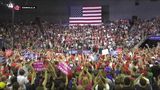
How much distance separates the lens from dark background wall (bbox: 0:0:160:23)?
151 feet

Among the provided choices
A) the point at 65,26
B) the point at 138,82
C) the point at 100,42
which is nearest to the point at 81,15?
the point at 65,26

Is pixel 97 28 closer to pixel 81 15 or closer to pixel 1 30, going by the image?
pixel 81 15

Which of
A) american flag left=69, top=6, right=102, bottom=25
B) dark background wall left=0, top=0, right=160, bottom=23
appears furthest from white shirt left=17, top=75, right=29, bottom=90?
dark background wall left=0, top=0, right=160, bottom=23

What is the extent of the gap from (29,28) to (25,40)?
3854 mm

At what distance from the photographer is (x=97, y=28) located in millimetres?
44781

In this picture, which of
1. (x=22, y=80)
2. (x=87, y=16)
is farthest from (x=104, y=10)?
(x=22, y=80)

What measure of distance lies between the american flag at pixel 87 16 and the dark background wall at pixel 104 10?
176 cm

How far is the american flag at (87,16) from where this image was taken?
45.3m

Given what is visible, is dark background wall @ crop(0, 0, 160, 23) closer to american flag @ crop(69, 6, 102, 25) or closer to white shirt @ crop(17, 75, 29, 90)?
american flag @ crop(69, 6, 102, 25)

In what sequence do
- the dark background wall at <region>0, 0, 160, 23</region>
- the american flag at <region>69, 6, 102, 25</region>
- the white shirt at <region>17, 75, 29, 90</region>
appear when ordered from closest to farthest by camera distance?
the white shirt at <region>17, 75, 29, 90</region> → the american flag at <region>69, 6, 102, 25</region> → the dark background wall at <region>0, 0, 160, 23</region>

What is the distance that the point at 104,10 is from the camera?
47.8 meters

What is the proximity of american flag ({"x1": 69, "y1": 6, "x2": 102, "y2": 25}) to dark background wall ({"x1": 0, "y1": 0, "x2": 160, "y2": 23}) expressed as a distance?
176 cm

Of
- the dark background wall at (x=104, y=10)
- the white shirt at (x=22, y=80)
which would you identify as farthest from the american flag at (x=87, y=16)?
the white shirt at (x=22, y=80)

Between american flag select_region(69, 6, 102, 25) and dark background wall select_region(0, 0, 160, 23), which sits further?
dark background wall select_region(0, 0, 160, 23)
